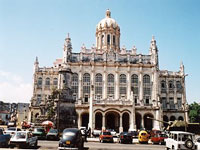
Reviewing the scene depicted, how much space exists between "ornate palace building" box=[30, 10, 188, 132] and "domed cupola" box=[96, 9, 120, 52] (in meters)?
3.83

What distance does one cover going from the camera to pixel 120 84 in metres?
A: 53.5

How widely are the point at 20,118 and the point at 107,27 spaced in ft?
128

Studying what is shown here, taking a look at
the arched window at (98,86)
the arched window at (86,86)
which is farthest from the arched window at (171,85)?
the arched window at (86,86)

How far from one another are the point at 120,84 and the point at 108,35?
16.5 m

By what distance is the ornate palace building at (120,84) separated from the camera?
50219 mm

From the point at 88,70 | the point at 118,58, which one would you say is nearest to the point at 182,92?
the point at 118,58

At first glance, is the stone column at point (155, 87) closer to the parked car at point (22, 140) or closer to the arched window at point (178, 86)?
the arched window at point (178, 86)

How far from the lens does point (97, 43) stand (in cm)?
6462

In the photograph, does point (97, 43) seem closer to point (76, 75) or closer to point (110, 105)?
point (76, 75)

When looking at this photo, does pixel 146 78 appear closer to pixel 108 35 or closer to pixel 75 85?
pixel 108 35

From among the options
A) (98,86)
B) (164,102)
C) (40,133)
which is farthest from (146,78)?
(40,133)

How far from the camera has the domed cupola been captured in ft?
203

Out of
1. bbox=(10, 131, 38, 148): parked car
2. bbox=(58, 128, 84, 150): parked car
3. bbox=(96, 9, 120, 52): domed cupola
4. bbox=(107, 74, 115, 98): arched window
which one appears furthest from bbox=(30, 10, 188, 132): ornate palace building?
bbox=(58, 128, 84, 150): parked car

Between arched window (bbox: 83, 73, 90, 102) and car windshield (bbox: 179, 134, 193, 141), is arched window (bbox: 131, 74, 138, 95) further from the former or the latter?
car windshield (bbox: 179, 134, 193, 141)
